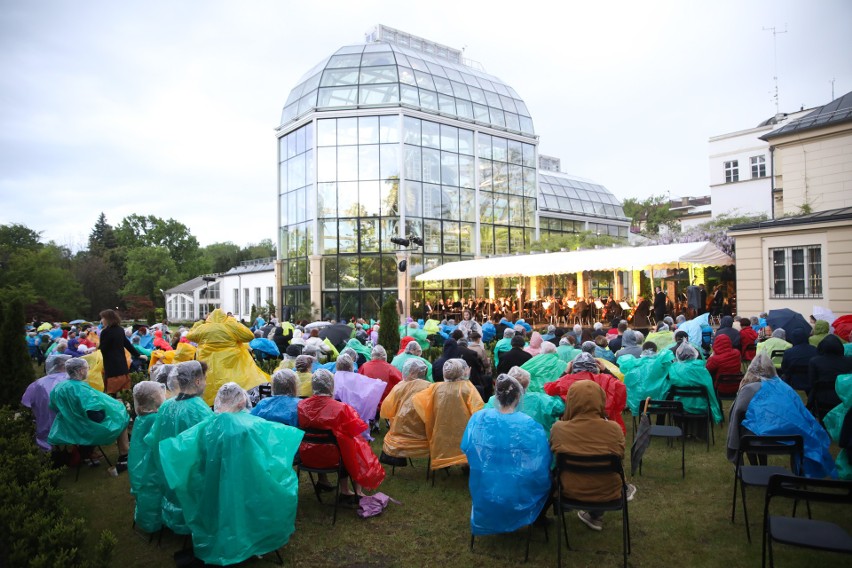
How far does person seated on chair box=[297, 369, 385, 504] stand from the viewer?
178 inches

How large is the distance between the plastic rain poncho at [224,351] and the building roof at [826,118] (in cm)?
2088

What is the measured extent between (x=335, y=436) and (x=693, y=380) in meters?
4.26

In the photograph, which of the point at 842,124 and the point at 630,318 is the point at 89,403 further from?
A: the point at 842,124

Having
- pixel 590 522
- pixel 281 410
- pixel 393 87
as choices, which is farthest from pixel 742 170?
pixel 281 410

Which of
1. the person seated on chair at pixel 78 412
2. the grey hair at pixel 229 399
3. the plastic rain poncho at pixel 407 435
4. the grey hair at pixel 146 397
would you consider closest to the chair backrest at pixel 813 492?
the plastic rain poncho at pixel 407 435

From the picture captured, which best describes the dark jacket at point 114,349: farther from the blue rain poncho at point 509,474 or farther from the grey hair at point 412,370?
the blue rain poncho at point 509,474

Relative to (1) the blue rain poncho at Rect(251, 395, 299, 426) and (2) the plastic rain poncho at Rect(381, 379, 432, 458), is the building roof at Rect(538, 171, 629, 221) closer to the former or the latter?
(2) the plastic rain poncho at Rect(381, 379, 432, 458)

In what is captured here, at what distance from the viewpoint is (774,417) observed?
4422 mm

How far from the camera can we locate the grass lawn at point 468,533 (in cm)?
386

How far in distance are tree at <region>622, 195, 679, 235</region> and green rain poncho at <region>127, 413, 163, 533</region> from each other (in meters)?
40.1

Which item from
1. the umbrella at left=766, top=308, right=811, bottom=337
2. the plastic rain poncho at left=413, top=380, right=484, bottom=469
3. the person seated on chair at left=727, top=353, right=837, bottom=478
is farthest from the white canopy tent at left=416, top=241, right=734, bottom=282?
the plastic rain poncho at left=413, top=380, right=484, bottom=469

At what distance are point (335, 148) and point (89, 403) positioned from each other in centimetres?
2254

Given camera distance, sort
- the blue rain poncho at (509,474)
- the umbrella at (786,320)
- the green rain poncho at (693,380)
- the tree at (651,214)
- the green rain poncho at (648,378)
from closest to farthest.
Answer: the blue rain poncho at (509,474) → the green rain poncho at (693,380) → the green rain poncho at (648,378) → the umbrella at (786,320) → the tree at (651,214)

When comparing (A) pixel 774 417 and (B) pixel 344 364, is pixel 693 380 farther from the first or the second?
(B) pixel 344 364
